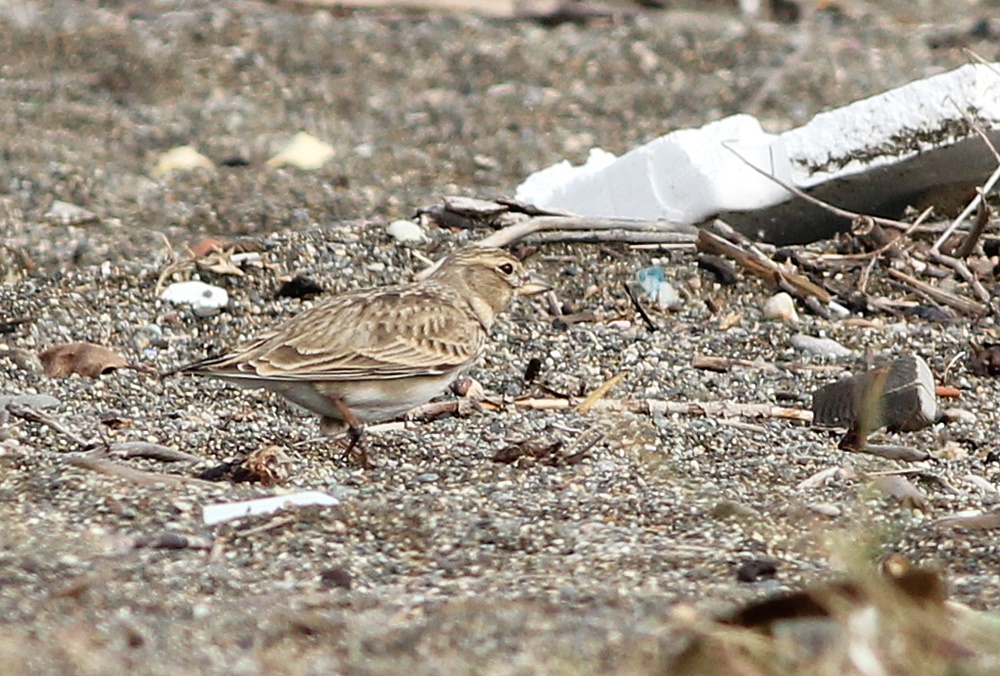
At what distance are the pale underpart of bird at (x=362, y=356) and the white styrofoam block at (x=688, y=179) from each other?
1897mm

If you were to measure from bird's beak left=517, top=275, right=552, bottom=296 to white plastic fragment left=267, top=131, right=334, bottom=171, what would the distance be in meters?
3.80

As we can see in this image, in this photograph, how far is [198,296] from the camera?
23.7 feet

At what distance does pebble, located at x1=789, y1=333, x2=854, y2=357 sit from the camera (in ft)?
22.1

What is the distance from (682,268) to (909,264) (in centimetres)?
99

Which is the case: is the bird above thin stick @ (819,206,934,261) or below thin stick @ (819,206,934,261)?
below

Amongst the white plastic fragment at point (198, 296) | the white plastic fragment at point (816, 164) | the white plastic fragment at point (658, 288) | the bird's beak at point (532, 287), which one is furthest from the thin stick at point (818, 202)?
the white plastic fragment at point (198, 296)

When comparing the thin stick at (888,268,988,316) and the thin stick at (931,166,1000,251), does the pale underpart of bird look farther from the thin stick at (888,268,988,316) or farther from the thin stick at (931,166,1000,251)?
the thin stick at (931,166,1000,251)

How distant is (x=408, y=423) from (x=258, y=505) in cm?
150

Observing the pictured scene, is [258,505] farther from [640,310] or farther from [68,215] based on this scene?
[68,215]

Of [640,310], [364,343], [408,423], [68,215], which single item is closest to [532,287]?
[640,310]

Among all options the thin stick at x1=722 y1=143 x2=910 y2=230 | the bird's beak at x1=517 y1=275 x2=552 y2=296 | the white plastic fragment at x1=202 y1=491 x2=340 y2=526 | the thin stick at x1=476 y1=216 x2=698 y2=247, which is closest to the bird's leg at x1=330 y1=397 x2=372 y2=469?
the white plastic fragment at x1=202 y1=491 x2=340 y2=526

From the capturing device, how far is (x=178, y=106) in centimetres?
1166

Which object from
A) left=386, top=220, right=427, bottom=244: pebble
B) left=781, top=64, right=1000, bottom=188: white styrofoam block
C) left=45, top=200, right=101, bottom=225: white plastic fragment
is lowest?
left=45, top=200, right=101, bottom=225: white plastic fragment

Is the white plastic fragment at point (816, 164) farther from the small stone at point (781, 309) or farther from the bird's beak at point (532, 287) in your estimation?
the bird's beak at point (532, 287)
